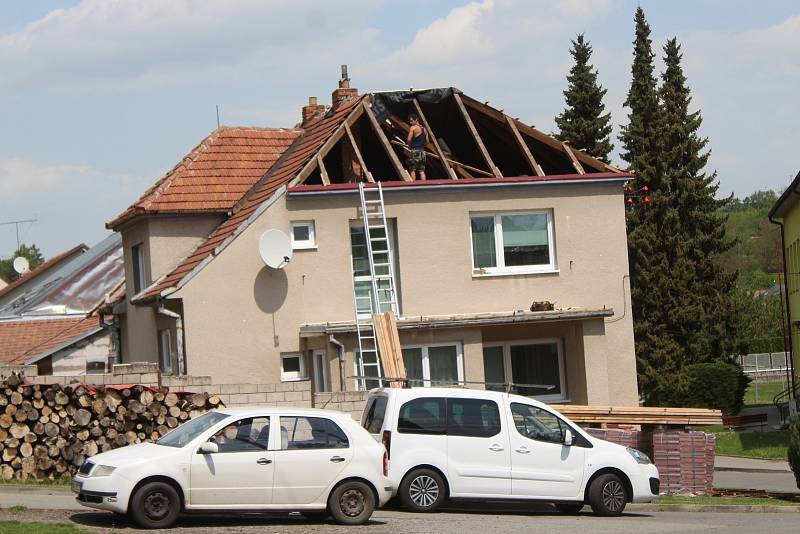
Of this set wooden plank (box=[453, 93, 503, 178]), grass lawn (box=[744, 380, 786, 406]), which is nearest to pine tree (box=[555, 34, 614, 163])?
grass lawn (box=[744, 380, 786, 406])

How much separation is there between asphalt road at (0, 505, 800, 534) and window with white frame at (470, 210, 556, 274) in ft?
27.6

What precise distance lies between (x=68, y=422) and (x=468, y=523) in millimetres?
6742

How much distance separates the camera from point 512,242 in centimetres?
2645

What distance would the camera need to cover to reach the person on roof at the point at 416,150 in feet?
86.9

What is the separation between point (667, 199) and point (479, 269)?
26.7 metres

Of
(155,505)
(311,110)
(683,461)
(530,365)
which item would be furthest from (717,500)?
(311,110)

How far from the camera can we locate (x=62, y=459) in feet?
62.3

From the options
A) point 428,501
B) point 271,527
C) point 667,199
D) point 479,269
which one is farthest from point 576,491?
point 667,199

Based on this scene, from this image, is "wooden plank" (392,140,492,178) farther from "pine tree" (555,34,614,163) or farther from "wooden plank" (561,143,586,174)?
"pine tree" (555,34,614,163)

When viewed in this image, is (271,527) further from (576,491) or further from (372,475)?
(576,491)

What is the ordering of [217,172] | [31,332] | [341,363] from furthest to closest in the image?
[31,332], [217,172], [341,363]

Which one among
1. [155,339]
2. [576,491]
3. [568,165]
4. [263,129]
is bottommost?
[576,491]

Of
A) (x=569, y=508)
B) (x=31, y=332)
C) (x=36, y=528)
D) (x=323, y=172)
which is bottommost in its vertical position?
(x=569, y=508)

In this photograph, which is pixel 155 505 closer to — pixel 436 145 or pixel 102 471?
pixel 102 471
